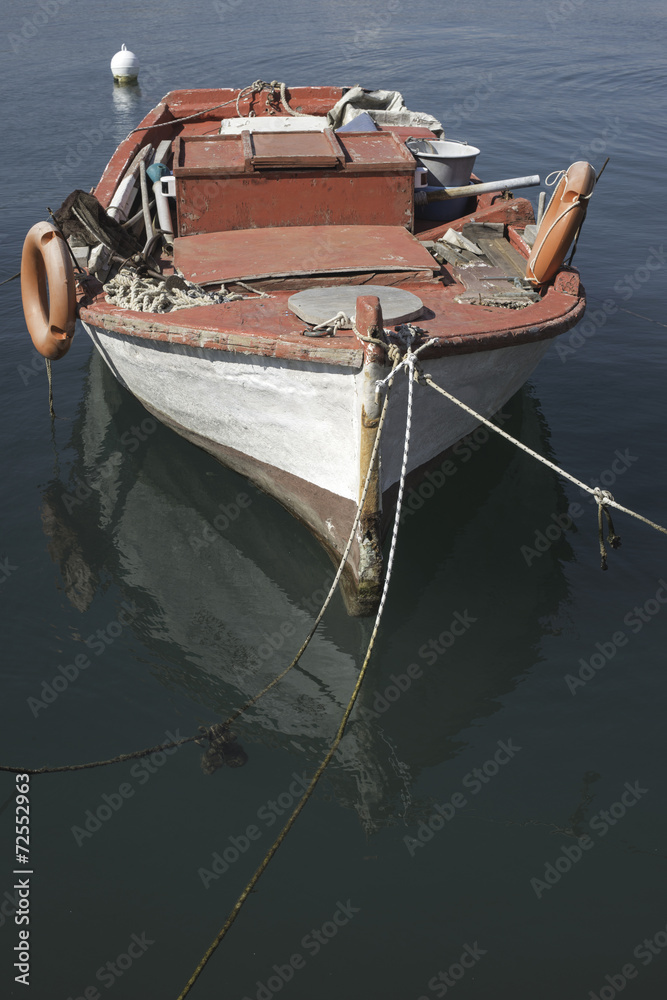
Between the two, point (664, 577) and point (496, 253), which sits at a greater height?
point (496, 253)

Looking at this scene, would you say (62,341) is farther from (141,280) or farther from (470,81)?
(470,81)

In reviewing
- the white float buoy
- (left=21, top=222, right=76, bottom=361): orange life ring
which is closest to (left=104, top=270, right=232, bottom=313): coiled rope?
(left=21, top=222, right=76, bottom=361): orange life ring

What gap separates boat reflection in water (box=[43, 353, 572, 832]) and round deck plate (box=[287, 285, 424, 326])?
192cm

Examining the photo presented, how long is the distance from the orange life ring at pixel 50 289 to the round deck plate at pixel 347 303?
2010mm

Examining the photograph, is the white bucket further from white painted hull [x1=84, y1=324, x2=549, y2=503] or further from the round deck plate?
the round deck plate

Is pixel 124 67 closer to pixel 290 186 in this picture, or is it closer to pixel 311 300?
pixel 290 186

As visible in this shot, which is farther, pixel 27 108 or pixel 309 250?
pixel 27 108

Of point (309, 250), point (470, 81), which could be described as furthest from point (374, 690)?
point (470, 81)

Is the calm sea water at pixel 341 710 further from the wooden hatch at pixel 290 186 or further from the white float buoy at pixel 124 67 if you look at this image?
the white float buoy at pixel 124 67

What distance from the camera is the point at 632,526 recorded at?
7355 millimetres

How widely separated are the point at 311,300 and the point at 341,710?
3029 millimetres

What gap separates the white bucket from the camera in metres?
8.82

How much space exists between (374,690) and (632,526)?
2983 millimetres

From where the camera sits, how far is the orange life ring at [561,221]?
6.71 metres
